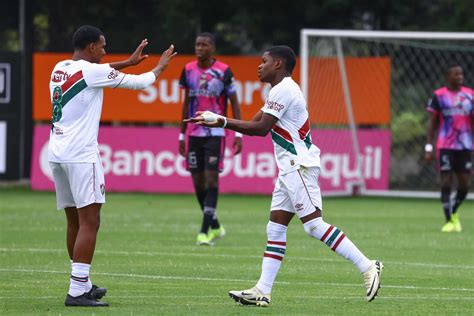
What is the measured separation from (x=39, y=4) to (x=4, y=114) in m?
2.83

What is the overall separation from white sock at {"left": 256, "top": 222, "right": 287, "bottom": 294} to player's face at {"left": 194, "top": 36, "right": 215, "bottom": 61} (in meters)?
5.63

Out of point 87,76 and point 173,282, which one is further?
point 173,282

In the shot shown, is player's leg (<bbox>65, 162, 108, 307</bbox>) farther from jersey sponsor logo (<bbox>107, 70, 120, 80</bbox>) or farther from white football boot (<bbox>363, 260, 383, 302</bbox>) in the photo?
white football boot (<bbox>363, 260, 383, 302</bbox>)

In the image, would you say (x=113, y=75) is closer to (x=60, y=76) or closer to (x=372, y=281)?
(x=60, y=76)

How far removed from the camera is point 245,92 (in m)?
26.0

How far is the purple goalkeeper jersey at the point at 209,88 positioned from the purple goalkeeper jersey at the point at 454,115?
409cm

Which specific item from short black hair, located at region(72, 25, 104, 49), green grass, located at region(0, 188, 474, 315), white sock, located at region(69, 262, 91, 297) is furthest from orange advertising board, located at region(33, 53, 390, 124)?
white sock, located at region(69, 262, 91, 297)

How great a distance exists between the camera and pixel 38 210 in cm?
2112

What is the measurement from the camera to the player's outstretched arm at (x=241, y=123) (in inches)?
387

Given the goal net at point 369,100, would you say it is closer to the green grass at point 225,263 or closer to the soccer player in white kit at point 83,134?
the green grass at point 225,263

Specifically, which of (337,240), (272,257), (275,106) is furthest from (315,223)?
(275,106)

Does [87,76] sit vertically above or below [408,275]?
above

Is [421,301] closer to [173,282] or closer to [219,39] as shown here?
[173,282]

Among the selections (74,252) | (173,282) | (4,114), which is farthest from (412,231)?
(4,114)
